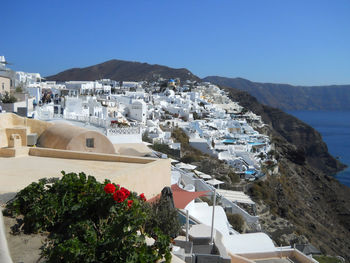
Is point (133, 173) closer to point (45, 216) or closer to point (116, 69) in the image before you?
point (45, 216)

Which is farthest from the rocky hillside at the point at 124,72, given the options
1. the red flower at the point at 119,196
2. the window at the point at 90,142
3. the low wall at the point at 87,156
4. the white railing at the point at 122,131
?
the red flower at the point at 119,196

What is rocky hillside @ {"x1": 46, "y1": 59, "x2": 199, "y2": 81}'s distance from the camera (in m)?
A: 148

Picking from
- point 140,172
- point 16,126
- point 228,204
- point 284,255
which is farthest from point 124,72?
point 140,172

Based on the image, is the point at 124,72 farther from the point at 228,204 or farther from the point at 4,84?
the point at 228,204

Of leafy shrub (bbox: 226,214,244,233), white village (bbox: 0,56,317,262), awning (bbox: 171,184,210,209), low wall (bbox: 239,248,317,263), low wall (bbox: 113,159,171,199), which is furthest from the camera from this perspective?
leafy shrub (bbox: 226,214,244,233)

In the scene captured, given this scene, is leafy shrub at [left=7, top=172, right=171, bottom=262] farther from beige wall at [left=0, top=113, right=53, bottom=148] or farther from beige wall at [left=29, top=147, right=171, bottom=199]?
beige wall at [left=0, top=113, right=53, bottom=148]

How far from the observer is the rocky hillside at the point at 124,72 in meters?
148

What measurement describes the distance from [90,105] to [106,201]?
84.7ft

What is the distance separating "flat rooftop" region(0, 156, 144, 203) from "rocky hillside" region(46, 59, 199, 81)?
13406 centimetres

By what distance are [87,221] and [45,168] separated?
3.48 m

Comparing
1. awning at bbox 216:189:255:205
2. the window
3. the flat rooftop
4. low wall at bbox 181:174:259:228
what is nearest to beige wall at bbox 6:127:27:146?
the flat rooftop

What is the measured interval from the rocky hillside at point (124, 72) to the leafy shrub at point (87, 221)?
13747cm

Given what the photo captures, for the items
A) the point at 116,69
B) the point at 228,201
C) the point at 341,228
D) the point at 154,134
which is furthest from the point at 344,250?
the point at 116,69

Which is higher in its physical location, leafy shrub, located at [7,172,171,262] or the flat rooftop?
leafy shrub, located at [7,172,171,262]
